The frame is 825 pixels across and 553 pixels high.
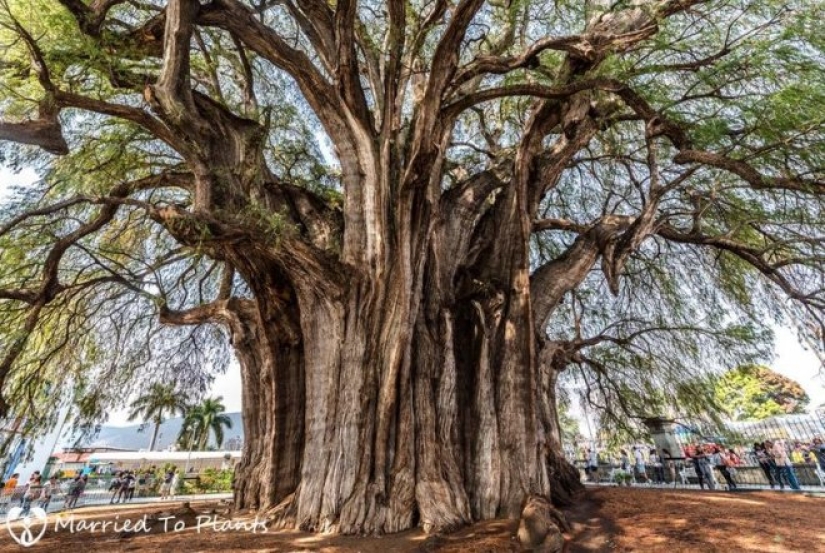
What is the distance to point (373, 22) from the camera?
24.1 feet

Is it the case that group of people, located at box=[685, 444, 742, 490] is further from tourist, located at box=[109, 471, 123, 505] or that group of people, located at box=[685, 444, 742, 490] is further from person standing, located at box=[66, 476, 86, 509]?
tourist, located at box=[109, 471, 123, 505]

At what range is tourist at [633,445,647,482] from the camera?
35.9 ft

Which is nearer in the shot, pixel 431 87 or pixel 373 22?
pixel 431 87

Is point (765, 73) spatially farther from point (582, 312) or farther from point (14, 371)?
point (14, 371)

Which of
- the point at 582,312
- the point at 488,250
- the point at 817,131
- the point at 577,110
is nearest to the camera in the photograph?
the point at 817,131

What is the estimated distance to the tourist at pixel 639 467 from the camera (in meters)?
10.9

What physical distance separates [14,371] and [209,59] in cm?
545

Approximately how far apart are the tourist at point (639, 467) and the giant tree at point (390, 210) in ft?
18.3

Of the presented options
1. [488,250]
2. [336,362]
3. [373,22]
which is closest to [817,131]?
[488,250]

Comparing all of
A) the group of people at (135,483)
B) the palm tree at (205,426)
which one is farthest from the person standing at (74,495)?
the palm tree at (205,426)

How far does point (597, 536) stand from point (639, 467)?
856cm

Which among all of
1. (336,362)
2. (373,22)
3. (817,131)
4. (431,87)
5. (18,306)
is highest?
(373,22)

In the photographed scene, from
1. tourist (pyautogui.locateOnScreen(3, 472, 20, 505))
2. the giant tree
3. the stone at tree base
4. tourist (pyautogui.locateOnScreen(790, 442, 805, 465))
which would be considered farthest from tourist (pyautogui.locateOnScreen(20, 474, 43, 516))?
tourist (pyautogui.locateOnScreen(790, 442, 805, 465))

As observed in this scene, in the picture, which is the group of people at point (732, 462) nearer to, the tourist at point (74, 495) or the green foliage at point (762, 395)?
the tourist at point (74, 495)
